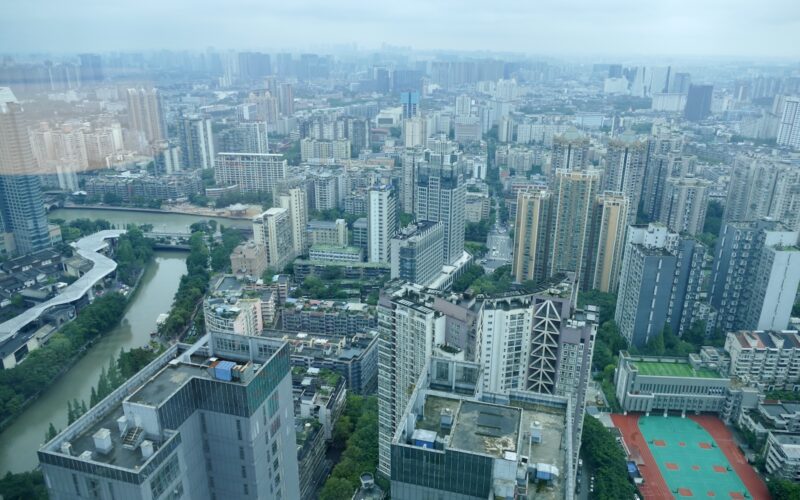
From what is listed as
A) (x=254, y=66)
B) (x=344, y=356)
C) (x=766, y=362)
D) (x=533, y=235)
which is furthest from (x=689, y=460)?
(x=254, y=66)

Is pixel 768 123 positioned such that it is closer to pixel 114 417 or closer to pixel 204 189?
pixel 204 189

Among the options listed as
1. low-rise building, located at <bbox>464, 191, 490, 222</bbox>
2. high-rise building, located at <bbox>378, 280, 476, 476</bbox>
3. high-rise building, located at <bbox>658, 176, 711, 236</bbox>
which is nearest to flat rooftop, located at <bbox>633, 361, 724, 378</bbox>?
high-rise building, located at <bbox>378, 280, 476, 476</bbox>

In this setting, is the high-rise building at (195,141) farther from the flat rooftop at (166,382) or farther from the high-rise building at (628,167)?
the flat rooftop at (166,382)

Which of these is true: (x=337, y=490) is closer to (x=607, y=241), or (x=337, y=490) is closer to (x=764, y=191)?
(x=607, y=241)

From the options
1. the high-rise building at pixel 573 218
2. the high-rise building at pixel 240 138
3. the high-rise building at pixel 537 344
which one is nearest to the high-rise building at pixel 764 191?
the high-rise building at pixel 573 218

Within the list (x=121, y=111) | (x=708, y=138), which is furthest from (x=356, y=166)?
(x=708, y=138)
